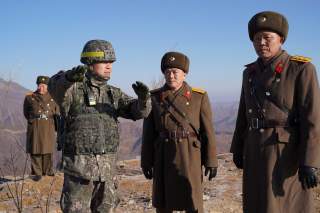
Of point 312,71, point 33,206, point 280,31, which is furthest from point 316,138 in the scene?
point 33,206

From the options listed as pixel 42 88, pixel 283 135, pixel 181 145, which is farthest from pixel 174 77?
pixel 42 88

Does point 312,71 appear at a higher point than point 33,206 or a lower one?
higher

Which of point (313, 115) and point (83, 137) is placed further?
point (83, 137)

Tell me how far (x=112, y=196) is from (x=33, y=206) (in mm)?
3710

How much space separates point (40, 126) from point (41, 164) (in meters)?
0.96

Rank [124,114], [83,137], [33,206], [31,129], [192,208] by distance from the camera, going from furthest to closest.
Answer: [31,129] → [33,206] → [192,208] → [124,114] → [83,137]

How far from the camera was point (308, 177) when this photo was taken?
339 centimetres

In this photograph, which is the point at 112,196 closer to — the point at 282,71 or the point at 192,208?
the point at 192,208

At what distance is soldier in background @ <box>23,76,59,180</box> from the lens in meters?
9.83

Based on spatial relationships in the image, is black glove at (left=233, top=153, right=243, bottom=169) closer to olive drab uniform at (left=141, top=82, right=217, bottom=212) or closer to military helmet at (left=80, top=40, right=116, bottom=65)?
olive drab uniform at (left=141, top=82, right=217, bottom=212)

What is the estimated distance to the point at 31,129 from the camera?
10055mm

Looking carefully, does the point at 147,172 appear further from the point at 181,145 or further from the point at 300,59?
the point at 300,59

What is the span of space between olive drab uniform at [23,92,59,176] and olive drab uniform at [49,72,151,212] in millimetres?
6144

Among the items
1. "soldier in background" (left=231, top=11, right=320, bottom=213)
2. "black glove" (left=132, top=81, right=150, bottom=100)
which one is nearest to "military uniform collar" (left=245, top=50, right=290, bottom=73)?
"soldier in background" (left=231, top=11, right=320, bottom=213)
